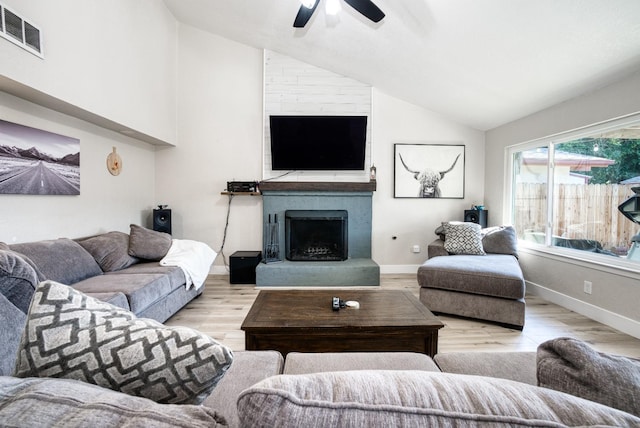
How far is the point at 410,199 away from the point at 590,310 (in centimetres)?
246

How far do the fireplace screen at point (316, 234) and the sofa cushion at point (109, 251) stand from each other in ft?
6.77

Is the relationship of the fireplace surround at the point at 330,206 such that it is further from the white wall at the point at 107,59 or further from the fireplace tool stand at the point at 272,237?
the white wall at the point at 107,59

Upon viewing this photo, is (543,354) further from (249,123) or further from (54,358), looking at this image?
(249,123)

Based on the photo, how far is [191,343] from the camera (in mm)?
599

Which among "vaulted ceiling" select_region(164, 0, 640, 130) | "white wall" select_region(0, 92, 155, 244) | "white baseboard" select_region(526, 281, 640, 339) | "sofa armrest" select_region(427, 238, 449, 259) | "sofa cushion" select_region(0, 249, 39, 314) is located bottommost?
"white baseboard" select_region(526, 281, 640, 339)

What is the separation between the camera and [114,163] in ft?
11.8

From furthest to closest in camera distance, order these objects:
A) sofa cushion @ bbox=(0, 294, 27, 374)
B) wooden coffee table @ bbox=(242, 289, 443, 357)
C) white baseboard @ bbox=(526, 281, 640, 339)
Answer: white baseboard @ bbox=(526, 281, 640, 339) → wooden coffee table @ bbox=(242, 289, 443, 357) → sofa cushion @ bbox=(0, 294, 27, 374)

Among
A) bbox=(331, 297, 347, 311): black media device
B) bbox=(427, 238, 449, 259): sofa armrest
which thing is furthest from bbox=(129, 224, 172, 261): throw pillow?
bbox=(427, 238, 449, 259): sofa armrest

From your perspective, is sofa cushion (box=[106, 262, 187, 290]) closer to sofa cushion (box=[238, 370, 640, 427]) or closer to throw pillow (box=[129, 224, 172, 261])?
throw pillow (box=[129, 224, 172, 261])

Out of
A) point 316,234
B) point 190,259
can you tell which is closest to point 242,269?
point 190,259

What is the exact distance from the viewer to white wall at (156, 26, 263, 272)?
4453mm

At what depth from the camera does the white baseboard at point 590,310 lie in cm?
256

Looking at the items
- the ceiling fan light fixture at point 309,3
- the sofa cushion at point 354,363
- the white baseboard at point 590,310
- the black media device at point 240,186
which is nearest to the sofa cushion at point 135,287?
the sofa cushion at point 354,363

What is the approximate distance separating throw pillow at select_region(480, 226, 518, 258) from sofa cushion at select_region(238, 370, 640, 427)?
12.2 feet
